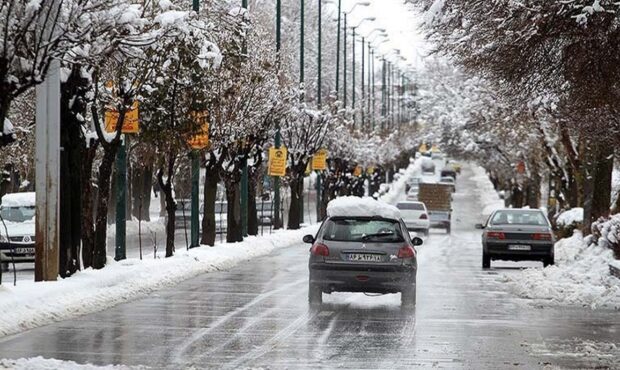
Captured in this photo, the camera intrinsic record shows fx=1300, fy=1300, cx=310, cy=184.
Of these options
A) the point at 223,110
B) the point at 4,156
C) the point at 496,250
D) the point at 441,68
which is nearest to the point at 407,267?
the point at 496,250

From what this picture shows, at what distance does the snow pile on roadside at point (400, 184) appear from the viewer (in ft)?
360

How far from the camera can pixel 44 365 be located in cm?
1245

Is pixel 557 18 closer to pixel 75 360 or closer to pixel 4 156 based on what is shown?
pixel 75 360

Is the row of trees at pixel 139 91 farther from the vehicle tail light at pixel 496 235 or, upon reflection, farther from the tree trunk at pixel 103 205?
the vehicle tail light at pixel 496 235

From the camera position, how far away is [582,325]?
17.9 m

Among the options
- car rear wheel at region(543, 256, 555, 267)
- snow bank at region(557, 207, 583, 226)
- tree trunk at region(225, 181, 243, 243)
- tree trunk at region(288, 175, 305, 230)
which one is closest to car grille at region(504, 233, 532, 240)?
car rear wheel at region(543, 256, 555, 267)

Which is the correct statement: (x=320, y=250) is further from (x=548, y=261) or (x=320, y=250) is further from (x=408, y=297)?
(x=548, y=261)

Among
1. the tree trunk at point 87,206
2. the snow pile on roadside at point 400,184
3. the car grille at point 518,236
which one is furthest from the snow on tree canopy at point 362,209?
the snow pile on roadside at point 400,184

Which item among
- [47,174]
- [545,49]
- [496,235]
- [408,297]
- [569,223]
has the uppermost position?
[545,49]

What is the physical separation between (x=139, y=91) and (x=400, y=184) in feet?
377

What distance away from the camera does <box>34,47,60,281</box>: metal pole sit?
1988 cm

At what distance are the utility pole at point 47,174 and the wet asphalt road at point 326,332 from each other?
5.24ft

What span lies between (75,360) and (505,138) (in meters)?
50.0

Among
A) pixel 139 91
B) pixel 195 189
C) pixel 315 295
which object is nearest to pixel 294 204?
pixel 195 189
